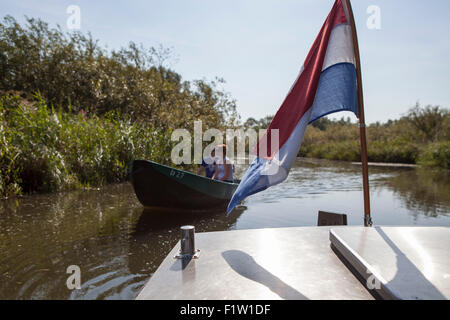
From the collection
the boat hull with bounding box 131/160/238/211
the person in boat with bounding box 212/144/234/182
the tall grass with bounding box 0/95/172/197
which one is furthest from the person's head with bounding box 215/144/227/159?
the tall grass with bounding box 0/95/172/197

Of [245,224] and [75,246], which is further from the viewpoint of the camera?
[245,224]

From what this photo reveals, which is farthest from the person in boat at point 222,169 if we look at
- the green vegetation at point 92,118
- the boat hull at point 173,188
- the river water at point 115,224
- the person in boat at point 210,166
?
the green vegetation at point 92,118

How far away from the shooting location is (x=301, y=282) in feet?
4.92

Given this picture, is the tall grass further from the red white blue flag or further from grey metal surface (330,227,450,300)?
grey metal surface (330,227,450,300)

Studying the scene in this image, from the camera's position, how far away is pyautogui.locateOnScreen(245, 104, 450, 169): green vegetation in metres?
21.1

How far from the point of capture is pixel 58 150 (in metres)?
9.64

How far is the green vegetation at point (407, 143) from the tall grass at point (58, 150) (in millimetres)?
16147

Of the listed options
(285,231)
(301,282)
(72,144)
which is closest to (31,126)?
(72,144)

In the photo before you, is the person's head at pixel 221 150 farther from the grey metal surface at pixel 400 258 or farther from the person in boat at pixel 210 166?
the grey metal surface at pixel 400 258

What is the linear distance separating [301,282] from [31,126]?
963 centimetres

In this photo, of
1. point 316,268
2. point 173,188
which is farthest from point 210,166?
point 316,268

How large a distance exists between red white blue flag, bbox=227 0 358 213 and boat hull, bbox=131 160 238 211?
14.1 ft

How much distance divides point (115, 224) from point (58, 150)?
4.92 m
